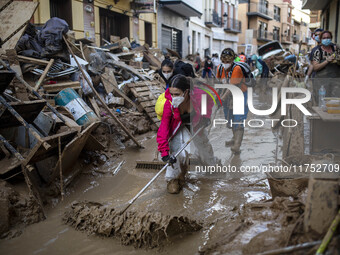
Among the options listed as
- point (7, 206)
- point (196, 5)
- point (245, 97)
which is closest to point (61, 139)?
point (7, 206)

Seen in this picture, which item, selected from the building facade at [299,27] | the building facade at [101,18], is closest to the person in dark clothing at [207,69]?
the building facade at [101,18]

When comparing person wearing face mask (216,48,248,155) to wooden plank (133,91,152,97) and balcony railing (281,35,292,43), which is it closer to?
wooden plank (133,91,152,97)

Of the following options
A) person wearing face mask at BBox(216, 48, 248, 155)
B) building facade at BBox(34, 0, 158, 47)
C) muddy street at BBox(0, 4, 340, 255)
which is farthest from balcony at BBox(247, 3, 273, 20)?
person wearing face mask at BBox(216, 48, 248, 155)

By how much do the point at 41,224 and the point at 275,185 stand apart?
8.27 ft

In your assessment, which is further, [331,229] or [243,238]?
[243,238]

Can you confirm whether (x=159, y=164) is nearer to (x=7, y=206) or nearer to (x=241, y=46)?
(x=7, y=206)

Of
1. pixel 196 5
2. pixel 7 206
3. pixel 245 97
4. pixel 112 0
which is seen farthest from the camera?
pixel 196 5

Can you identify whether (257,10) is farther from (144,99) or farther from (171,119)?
(171,119)

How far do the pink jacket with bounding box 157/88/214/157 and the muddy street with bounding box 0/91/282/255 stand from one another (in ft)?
2.34

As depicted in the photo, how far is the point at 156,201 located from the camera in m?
4.14

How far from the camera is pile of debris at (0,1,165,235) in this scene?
13.4ft

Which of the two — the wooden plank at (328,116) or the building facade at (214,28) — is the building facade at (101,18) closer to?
the wooden plank at (328,116)

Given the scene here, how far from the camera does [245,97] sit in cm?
589

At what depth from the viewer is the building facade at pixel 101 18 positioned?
11.6 m
